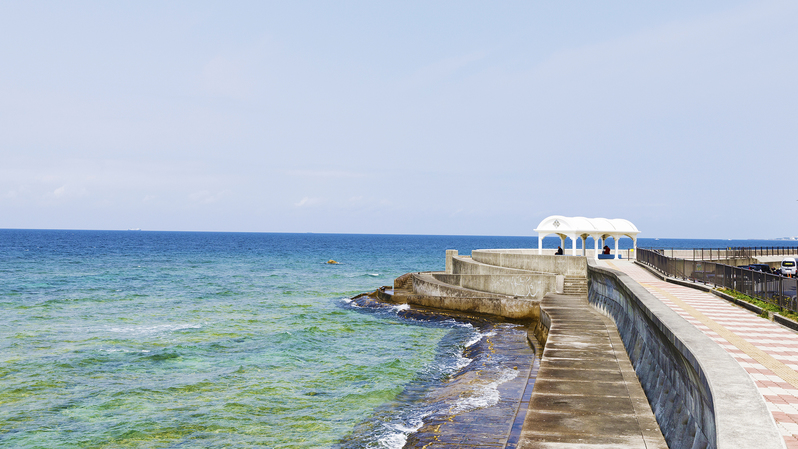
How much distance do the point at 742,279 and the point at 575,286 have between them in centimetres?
1014

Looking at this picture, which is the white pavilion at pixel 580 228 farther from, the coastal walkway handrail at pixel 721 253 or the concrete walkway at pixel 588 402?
the concrete walkway at pixel 588 402

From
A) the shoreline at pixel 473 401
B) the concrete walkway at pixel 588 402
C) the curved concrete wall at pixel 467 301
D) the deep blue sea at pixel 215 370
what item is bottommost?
the deep blue sea at pixel 215 370

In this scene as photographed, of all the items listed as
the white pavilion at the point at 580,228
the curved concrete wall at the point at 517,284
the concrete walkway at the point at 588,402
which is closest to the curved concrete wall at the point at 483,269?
the curved concrete wall at the point at 517,284

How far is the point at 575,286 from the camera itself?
86.3 feet

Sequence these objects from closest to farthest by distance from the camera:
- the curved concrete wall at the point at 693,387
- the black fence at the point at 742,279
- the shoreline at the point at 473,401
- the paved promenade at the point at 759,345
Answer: the curved concrete wall at the point at 693,387 → the paved promenade at the point at 759,345 → the shoreline at the point at 473,401 → the black fence at the point at 742,279

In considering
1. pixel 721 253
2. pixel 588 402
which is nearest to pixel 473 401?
pixel 588 402

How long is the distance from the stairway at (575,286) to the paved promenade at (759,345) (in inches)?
342

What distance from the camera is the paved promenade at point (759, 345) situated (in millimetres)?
6219

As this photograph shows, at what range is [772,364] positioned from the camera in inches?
324

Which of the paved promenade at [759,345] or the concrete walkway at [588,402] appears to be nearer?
the paved promenade at [759,345]

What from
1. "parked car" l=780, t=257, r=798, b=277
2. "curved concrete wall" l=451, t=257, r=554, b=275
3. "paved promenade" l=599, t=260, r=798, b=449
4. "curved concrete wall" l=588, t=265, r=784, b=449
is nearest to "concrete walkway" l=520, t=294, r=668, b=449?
"curved concrete wall" l=588, t=265, r=784, b=449

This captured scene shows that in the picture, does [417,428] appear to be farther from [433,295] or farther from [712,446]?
[433,295]

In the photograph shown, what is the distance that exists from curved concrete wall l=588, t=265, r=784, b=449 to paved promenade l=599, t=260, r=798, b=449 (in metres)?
0.89

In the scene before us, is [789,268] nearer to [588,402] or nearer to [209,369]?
[588,402]
